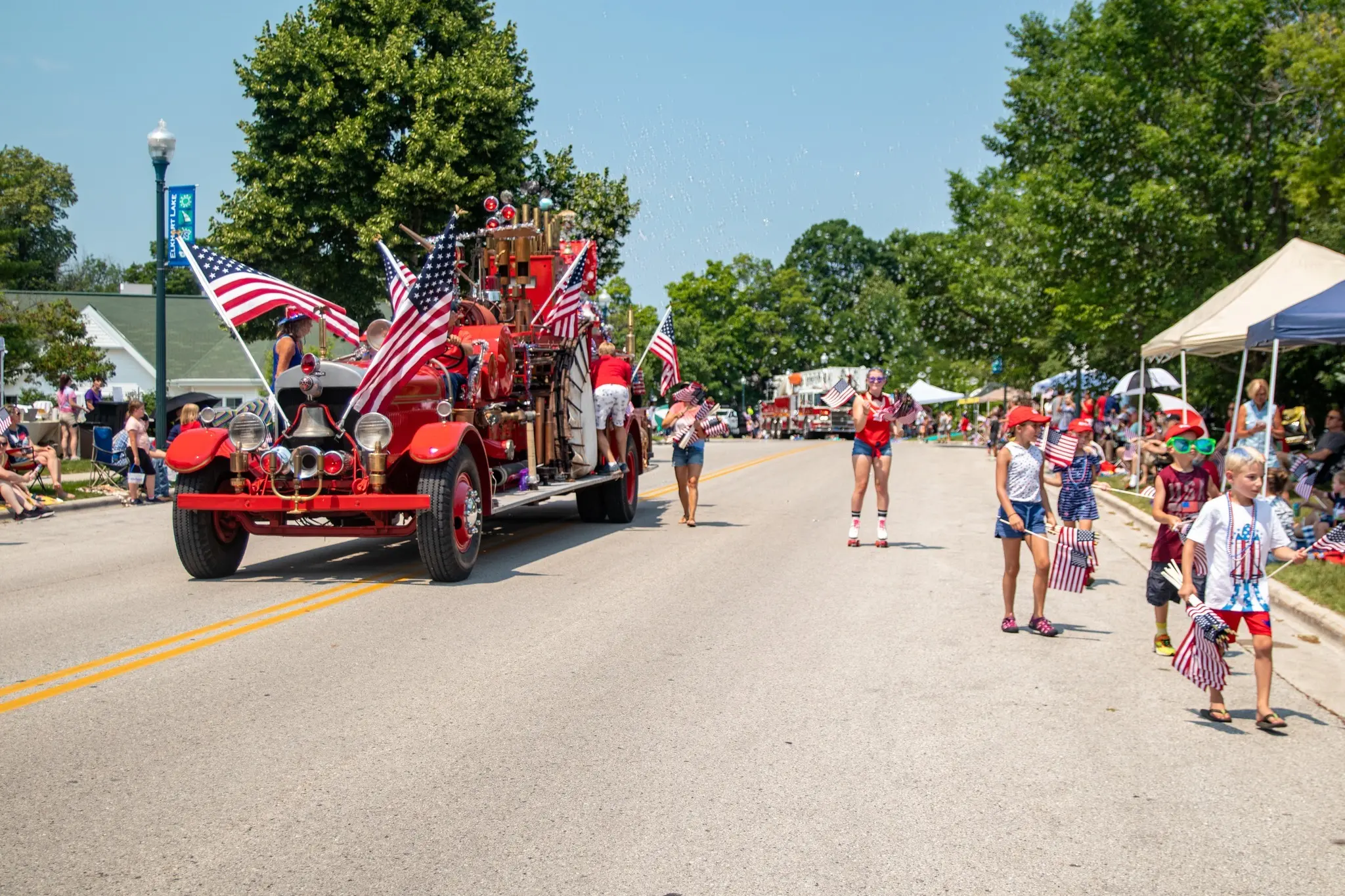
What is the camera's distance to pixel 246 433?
31.8ft

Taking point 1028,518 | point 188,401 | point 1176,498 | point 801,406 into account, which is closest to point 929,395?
point 801,406

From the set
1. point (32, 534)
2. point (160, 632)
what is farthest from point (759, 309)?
point (160, 632)

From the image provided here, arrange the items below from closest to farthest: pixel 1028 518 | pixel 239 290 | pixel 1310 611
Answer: pixel 1028 518 → pixel 1310 611 → pixel 239 290

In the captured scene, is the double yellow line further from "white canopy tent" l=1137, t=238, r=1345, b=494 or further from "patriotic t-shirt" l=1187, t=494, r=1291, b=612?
"white canopy tent" l=1137, t=238, r=1345, b=494

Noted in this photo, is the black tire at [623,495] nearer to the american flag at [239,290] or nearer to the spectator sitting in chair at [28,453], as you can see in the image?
the american flag at [239,290]

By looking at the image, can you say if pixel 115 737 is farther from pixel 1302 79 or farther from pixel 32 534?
pixel 1302 79

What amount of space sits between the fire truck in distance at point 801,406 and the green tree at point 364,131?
96.1ft

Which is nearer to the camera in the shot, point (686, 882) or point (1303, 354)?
point (686, 882)

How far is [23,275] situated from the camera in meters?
28.1

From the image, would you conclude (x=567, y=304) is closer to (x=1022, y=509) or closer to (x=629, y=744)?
(x=1022, y=509)

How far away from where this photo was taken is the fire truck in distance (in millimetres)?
59281

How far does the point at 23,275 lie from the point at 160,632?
24.0m

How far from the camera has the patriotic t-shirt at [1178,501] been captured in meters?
7.73

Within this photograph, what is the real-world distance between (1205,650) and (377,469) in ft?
20.6
